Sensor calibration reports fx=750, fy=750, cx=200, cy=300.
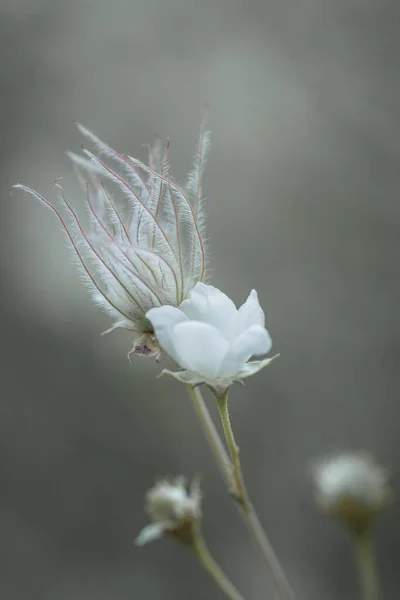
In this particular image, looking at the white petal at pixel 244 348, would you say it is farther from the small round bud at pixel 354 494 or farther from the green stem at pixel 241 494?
the small round bud at pixel 354 494

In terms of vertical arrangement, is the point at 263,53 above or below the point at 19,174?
above

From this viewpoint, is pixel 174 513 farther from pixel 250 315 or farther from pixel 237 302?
pixel 237 302

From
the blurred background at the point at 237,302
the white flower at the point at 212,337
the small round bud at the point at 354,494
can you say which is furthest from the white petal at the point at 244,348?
the blurred background at the point at 237,302

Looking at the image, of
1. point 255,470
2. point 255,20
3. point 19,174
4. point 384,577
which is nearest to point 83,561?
point 255,470

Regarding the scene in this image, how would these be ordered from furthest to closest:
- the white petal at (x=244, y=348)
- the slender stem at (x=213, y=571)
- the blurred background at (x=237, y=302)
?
the blurred background at (x=237, y=302) → the slender stem at (x=213, y=571) → the white petal at (x=244, y=348)

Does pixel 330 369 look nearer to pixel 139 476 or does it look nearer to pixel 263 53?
pixel 139 476

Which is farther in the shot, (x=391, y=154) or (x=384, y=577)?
(x=391, y=154)
